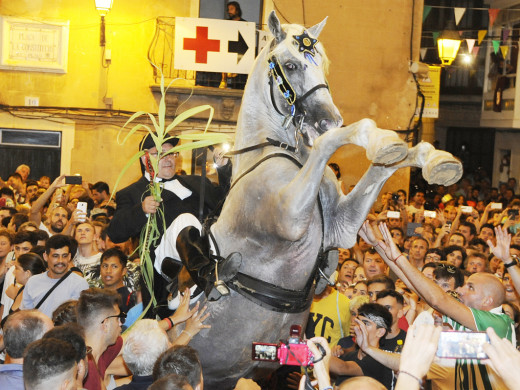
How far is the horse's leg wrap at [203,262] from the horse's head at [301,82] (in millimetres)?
842

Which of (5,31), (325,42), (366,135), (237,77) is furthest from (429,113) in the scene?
(366,135)

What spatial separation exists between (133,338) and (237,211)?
0.93 meters

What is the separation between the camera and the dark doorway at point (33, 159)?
627 inches

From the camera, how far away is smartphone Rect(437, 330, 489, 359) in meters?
2.70

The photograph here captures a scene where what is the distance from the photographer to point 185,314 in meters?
5.18

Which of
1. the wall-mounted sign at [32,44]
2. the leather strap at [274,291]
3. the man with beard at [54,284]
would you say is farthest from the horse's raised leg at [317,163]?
the wall-mounted sign at [32,44]

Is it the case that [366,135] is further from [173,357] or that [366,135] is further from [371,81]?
[371,81]

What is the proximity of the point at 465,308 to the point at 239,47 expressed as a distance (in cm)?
1054

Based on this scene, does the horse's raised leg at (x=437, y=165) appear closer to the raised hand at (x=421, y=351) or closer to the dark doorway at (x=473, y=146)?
the raised hand at (x=421, y=351)

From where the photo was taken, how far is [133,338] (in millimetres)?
4625

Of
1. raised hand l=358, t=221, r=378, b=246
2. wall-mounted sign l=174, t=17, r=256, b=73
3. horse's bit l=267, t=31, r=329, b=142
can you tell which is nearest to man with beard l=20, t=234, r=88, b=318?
raised hand l=358, t=221, r=378, b=246

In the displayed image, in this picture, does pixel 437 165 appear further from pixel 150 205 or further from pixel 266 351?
pixel 150 205

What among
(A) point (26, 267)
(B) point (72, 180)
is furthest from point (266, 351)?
(B) point (72, 180)

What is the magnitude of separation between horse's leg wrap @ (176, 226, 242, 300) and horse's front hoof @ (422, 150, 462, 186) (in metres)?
1.27
